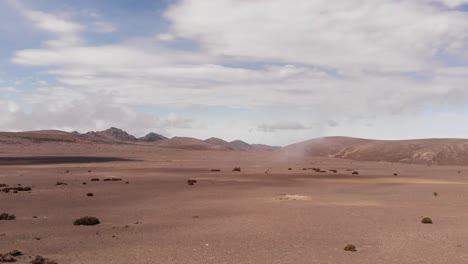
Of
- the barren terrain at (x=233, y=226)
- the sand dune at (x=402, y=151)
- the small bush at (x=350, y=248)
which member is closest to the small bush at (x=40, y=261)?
the barren terrain at (x=233, y=226)

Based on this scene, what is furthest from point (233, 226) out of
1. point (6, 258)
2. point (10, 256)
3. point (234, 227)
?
point (6, 258)

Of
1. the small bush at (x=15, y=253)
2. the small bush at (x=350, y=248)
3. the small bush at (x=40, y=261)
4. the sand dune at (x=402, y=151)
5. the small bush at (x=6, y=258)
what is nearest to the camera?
the small bush at (x=40, y=261)

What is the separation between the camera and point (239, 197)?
37.7 meters

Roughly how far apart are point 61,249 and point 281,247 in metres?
8.01

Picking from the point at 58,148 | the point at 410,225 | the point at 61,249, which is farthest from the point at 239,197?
the point at 58,148

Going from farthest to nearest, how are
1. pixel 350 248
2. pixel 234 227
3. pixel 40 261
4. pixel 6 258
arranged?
pixel 234 227
pixel 350 248
pixel 6 258
pixel 40 261

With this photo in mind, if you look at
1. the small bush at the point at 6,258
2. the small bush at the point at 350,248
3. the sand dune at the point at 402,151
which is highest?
the sand dune at the point at 402,151

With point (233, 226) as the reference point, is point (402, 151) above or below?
above

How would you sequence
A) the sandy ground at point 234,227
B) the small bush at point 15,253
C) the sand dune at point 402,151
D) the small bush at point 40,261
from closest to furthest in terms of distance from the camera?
the small bush at point 40,261
the small bush at point 15,253
the sandy ground at point 234,227
the sand dune at point 402,151

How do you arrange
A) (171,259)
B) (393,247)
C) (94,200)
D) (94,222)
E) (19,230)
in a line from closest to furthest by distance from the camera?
(171,259) → (393,247) → (19,230) → (94,222) → (94,200)

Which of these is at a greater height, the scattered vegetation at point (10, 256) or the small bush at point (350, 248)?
the small bush at point (350, 248)

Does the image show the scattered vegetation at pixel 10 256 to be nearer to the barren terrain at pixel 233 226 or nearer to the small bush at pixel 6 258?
the small bush at pixel 6 258

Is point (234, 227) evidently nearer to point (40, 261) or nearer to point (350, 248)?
point (350, 248)

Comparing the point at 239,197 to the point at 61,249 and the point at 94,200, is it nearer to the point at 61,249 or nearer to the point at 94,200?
the point at 94,200
